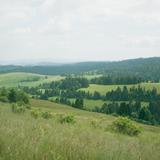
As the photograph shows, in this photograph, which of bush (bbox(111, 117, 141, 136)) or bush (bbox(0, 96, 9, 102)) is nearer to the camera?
bush (bbox(111, 117, 141, 136))

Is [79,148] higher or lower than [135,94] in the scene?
higher

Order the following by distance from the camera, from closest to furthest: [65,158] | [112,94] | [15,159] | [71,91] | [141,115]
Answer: [15,159], [65,158], [141,115], [112,94], [71,91]

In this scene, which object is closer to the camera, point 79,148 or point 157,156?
point 79,148

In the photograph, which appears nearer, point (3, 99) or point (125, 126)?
point (125, 126)

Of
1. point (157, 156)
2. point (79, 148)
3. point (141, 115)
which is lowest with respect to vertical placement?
point (141, 115)

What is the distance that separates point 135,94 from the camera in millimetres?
174125

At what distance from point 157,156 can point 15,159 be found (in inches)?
127

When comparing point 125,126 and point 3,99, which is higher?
point 125,126

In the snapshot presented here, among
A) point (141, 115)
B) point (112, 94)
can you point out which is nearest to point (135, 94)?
point (112, 94)

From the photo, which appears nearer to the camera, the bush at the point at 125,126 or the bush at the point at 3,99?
the bush at the point at 125,126

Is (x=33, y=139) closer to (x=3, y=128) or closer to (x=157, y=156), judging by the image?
(x=3, y=128)

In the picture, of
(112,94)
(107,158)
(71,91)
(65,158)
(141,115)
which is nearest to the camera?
(65,158)

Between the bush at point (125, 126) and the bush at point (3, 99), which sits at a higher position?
the bush at point (125, 126)

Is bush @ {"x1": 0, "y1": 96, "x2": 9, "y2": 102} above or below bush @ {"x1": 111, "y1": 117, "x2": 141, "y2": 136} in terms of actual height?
below
